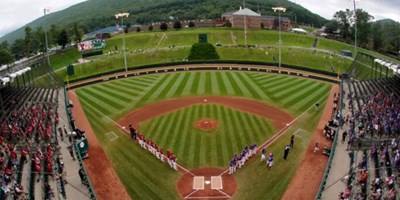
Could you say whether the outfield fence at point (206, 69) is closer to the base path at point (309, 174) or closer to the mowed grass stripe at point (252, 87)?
the mowed grass stripe at point (252, 87)

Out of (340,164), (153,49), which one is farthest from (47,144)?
(153,49)

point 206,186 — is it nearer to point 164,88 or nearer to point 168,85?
point 164,88

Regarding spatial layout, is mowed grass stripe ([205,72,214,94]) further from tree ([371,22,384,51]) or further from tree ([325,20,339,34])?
tree ([325,20,339,34])

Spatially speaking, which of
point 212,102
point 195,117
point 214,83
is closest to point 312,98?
point 212,102

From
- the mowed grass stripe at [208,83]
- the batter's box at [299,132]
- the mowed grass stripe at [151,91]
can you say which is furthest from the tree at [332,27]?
the batter's box at [299,132]

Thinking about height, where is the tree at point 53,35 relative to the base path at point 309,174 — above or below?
above

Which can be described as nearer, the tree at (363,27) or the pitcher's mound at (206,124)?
the pitcher's mound at (206,124)
